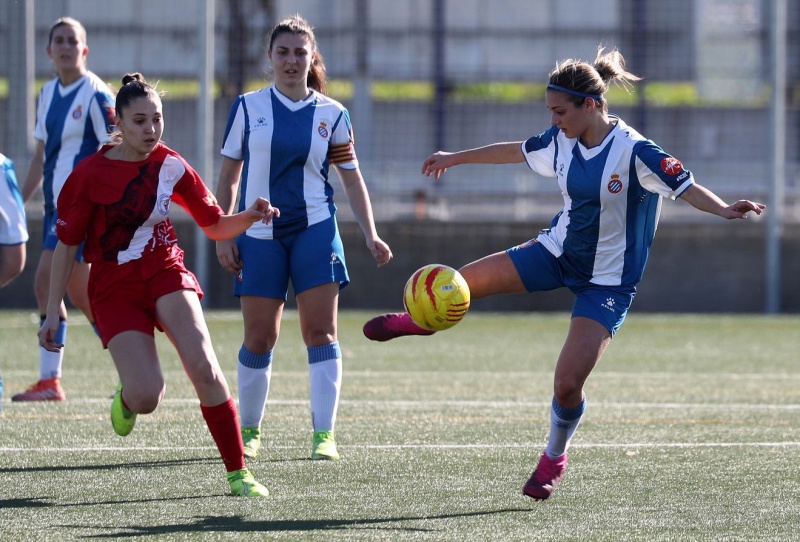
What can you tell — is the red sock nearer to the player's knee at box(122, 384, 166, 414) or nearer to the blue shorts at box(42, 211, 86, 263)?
the player's knee at box(122, 384, 166, 414)

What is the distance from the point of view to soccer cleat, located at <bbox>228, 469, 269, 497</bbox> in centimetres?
509

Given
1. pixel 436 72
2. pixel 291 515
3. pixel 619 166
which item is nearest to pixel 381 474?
pixel 291 515

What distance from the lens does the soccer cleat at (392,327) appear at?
5.70 m

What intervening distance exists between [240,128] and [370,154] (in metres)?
10.7

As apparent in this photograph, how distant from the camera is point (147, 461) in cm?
589

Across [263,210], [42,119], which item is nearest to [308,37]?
[263,210]

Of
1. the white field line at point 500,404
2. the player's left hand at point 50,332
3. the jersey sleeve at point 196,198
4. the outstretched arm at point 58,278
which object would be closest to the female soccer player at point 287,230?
the jersey sleeve at point 196,198

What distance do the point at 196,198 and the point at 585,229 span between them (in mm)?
1649

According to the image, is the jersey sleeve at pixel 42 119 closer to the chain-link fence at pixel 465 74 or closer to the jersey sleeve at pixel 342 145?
the jersey sleeve at pixel 342 145

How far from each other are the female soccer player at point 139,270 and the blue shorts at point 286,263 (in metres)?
0.71

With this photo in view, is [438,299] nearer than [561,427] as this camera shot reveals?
No

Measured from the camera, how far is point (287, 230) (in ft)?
19.8

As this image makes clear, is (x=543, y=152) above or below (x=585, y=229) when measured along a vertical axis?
above

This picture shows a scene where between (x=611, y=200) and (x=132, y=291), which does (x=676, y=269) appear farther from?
(x=132, y=291)
